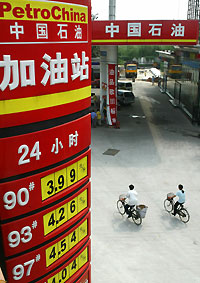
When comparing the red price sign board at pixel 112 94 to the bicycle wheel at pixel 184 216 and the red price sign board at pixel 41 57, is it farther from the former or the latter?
the red price sign board at pixel 41 57

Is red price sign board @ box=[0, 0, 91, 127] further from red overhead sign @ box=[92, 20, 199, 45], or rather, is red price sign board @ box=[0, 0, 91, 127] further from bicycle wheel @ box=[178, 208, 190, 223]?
red overhead sign @ box=[92, 20, 199, 45]

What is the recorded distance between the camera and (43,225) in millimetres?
5207

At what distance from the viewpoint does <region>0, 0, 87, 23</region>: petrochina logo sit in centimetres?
395

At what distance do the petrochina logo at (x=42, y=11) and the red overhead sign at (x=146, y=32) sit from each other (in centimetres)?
1574

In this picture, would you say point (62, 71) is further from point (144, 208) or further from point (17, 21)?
point (144, 208)

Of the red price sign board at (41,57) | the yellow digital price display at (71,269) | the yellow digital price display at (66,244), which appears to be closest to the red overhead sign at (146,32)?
the red price sign board at (41,57)

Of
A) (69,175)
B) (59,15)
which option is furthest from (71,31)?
(69,175)

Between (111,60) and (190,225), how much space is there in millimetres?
14284

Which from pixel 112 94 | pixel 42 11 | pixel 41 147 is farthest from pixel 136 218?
pixel 112 94

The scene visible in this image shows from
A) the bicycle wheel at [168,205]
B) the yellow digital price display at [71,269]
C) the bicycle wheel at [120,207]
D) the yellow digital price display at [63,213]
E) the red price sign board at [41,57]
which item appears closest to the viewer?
the red price sign board at [41,57]

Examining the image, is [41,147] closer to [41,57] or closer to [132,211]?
[41,57]

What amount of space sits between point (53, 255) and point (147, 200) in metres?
8.61

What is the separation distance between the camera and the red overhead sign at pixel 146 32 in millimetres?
19641

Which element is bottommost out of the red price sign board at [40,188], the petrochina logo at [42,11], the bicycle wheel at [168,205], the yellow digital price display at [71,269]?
the bicycle wheel at [168,205]
